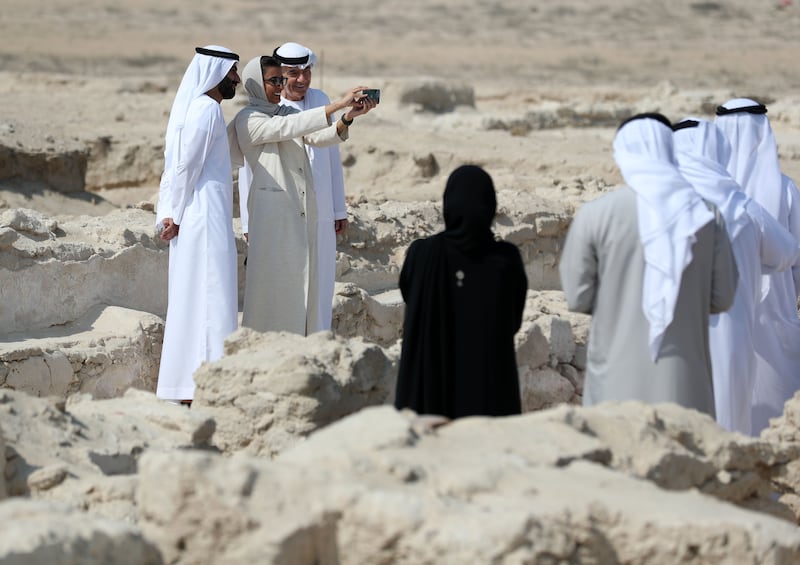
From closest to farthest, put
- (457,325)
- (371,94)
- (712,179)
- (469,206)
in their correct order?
(469,206), (457,325), (712,179), (371,94)

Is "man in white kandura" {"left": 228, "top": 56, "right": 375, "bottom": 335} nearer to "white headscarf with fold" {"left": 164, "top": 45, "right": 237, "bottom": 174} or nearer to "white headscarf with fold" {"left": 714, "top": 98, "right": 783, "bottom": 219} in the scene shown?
"white headscarf with fold" {"left": 164, "top": 45, "right": 237, "bottom": 174}

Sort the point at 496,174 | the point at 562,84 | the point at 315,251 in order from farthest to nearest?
1. the point at 562,84
2. the point at 496,174
3. the point at 315,251

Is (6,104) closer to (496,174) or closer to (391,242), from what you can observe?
(496,174)

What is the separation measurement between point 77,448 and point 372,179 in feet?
32.6

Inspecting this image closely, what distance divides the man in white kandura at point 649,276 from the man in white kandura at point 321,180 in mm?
2438

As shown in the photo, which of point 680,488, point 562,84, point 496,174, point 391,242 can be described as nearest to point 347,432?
point 680,488

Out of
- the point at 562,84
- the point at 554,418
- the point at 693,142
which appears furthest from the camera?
the point at 562,84

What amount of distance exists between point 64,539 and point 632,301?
2.38 metres

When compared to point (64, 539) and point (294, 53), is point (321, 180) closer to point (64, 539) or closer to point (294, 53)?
point (294, 53)

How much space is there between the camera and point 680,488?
4.19 meters

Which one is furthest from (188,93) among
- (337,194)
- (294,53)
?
(337,194)

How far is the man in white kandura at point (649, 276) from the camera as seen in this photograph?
4656 millimetres

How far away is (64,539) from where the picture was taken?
10.4 feet

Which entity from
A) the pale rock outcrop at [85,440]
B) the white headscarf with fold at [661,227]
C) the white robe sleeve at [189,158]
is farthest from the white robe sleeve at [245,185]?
the white headscarf with fold at [661,227]
